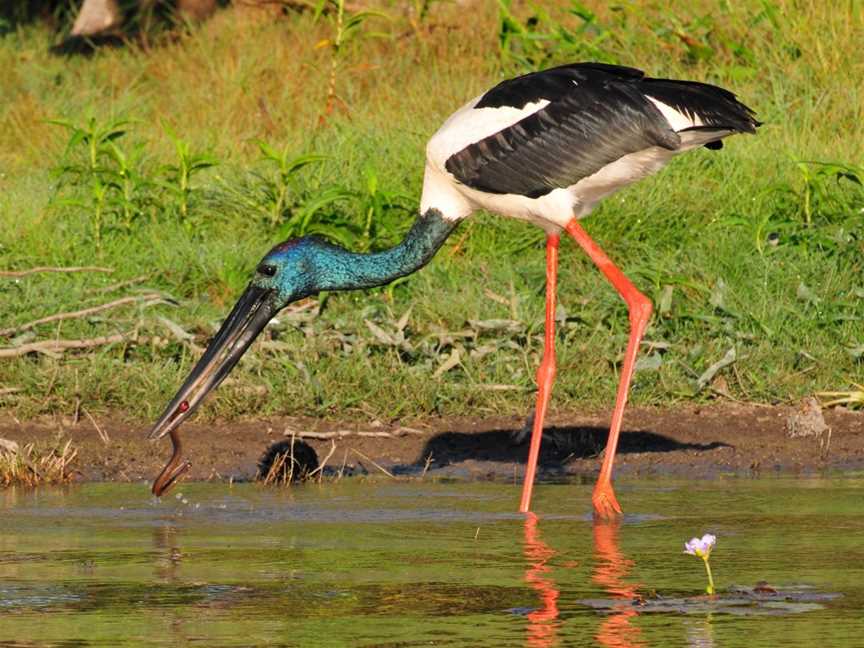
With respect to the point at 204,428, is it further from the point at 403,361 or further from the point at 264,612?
the point at 264,612

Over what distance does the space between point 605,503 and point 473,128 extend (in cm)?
145

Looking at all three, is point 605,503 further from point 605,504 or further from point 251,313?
point 251,313

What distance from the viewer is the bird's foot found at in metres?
5.86

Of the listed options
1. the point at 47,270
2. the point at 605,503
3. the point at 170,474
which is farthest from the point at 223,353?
the point at 47,270

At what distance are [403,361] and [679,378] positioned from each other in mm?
1132

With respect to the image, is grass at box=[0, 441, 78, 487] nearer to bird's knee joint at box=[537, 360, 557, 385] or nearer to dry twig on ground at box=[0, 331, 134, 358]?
dry twig on ground at box=[0, 331, 134, 358]

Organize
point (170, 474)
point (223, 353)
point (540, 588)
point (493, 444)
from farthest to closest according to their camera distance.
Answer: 1. point (493, 444)
2. point (223, 353)
3. point (170, 474)
4. point (540, 588)

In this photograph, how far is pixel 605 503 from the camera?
233 inches

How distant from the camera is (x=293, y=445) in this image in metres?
6.59

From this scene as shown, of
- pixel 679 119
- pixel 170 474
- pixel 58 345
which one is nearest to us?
pixel 170 474

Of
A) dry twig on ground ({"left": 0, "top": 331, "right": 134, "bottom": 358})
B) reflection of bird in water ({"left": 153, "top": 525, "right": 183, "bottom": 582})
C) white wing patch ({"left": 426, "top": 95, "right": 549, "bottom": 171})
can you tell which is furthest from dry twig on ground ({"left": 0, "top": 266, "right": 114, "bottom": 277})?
reflection of bird in water ({"left": 153, "top": 525, "right": 183, "bottom": 582})

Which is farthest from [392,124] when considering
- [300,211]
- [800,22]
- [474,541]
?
[474,541]

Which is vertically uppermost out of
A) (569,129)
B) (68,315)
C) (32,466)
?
(569,129)

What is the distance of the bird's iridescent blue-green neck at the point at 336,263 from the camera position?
6.34 meters
